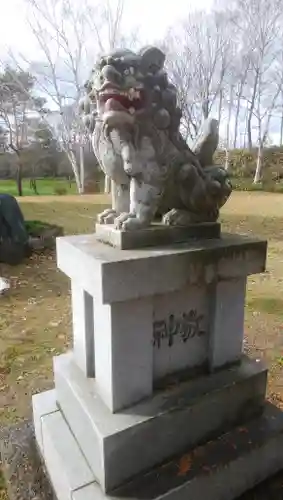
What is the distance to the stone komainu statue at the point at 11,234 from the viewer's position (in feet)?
21.8

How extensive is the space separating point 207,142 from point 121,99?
628 mm

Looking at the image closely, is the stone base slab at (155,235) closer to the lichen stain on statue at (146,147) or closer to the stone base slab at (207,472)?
the lichen stain on statue at (146,147)

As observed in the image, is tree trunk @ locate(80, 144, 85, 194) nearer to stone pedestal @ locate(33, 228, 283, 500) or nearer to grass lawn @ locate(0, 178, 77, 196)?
grass lawn @ locate(0, 178, 77, 196)

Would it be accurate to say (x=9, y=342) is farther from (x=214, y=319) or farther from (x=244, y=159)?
(x=244, y=159)

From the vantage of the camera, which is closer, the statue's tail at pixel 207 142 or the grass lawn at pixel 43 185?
the statue's tail at pixel 207 142

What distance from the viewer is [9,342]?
386 cm

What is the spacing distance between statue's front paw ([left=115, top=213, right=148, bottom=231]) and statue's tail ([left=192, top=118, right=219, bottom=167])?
60 cm

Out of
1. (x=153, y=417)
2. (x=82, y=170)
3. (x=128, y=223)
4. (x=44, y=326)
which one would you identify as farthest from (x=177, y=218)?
(x=82, y=170)

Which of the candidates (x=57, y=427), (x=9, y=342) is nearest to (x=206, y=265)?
(x=57, y=427)

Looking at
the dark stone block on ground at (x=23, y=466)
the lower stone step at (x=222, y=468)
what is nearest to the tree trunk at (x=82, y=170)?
the dark stone block on ground at (x=23, y=466)

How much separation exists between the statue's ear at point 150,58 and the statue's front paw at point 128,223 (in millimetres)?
696

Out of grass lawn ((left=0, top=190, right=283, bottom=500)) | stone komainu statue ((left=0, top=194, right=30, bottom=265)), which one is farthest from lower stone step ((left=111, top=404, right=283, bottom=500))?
stone komainu statue ((left=0, top=194, right=30, bottom=265))

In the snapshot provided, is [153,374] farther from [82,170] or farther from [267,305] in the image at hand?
[82,170]

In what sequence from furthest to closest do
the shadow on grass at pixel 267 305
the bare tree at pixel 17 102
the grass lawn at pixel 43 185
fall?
1. the grass lawn at pixel 43 185
2. the bare tree at pixel 17 102
3. the shadow on grass at pixel 267 305
